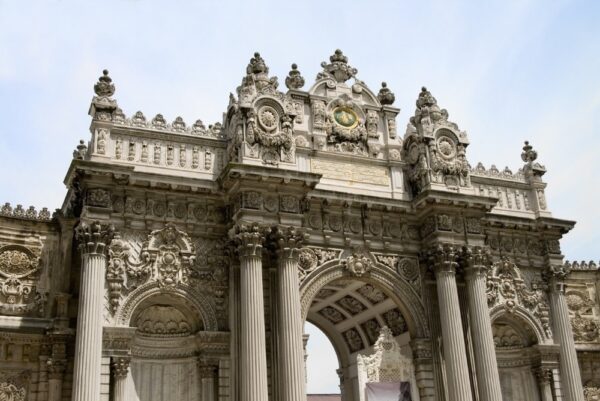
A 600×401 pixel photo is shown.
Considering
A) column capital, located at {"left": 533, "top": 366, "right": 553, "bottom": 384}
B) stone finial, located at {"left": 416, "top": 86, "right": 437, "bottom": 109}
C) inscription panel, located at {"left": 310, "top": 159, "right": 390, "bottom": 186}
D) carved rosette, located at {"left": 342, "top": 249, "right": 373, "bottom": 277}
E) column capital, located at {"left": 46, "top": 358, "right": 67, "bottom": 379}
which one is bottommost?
column capital, located at {"left": 533, "top": 366, "right": 553, "bottom": 384}

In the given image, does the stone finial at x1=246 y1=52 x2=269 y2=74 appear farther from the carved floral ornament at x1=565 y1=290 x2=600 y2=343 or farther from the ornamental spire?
the carved floral ornament at x1=565 y1=290 x2=600 y2=343

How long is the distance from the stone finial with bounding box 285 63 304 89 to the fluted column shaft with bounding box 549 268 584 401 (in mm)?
10967

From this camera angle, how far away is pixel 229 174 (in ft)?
72.2

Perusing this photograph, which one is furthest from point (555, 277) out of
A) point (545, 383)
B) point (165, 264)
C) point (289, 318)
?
point (165, 264)

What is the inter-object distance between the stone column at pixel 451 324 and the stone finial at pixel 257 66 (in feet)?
26.0

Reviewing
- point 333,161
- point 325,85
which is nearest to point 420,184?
point 333,161

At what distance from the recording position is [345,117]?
25.9m

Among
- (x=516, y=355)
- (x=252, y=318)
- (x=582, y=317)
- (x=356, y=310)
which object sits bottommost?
(x=516, y=355)

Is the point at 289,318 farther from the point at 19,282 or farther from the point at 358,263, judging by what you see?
the point at 19,282

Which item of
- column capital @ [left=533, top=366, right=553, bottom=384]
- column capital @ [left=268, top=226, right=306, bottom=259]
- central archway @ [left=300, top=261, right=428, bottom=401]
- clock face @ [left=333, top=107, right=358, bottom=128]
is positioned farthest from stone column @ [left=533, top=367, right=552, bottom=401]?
clock face @ [left=333, top=107, right=358, bottom=128]

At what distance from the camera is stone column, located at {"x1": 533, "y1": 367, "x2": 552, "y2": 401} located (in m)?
25.9

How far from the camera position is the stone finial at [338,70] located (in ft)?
86.9

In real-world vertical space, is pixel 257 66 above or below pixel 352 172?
above

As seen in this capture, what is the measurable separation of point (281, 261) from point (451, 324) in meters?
5.70
